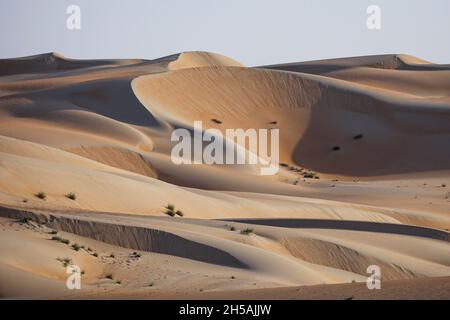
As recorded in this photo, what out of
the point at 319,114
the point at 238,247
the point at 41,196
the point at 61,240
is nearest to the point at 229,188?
the point at 41,196

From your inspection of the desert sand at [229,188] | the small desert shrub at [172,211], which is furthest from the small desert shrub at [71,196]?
the small desert shrub at [172,211]

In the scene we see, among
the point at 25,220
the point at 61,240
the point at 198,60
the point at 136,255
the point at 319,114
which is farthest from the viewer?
the point at 198,60

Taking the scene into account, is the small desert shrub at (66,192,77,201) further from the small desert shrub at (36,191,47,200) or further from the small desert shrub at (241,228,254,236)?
the small desert shrub at (241,228,254,236)

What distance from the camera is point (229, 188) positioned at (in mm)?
33250

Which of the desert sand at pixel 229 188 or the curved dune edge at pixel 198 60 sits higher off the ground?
the curved dune edge at pixel 198 60

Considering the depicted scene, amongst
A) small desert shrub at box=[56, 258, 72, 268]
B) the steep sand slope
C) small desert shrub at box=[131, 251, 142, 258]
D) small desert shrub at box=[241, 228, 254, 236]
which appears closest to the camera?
small desert shrub at box=[56, 258, 72, 268]

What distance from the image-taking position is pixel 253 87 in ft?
174

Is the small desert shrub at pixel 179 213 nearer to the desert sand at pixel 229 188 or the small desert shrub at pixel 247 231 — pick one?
the desert sand at pixel 229 188

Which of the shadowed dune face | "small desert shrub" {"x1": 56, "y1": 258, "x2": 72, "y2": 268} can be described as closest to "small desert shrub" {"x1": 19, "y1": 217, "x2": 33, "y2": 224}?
"small desert shrub" {"x1": 56, "y1": 258, "x2": 72, "y2": 268}

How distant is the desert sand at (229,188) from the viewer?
14.1 meters

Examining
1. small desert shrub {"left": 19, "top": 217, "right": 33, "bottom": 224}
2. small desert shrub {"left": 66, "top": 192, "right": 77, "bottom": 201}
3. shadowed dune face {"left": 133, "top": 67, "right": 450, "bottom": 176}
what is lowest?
small desert shrub {"left": 19, "top": 217, "right": 33, "bottom": 224}

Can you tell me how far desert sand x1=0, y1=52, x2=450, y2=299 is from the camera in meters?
14.1

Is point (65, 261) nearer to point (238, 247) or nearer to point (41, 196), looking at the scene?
point (238, 247)
